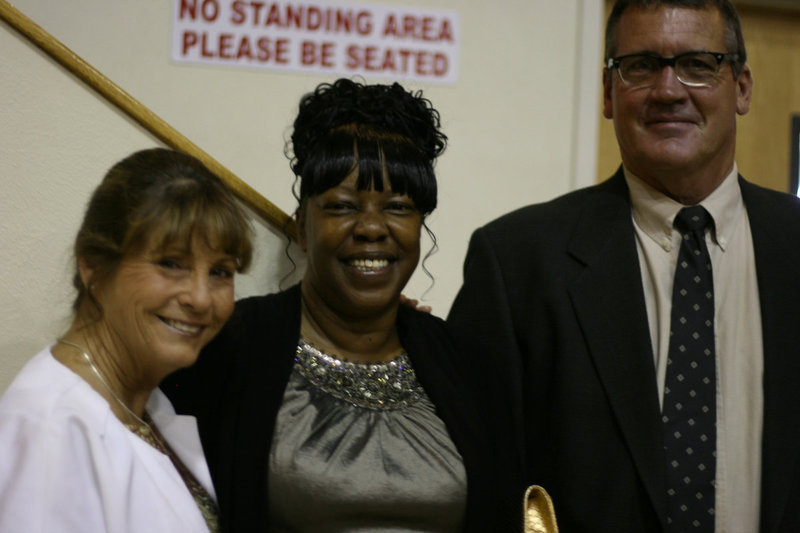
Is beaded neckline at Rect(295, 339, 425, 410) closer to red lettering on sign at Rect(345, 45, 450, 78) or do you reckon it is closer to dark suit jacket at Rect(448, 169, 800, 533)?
dark suit jacket at Rect(448, 169, 800, 533)

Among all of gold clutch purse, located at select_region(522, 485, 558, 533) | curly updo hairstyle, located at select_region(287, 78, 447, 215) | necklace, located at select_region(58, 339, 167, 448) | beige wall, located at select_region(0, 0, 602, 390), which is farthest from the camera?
beige wall, located at select_region(0, 0, 602, 390)

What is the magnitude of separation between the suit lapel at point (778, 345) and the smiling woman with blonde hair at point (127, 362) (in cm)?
104

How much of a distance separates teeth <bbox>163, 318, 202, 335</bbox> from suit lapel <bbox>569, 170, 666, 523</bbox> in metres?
0.82

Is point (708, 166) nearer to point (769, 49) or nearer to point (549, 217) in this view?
point (549, 217)

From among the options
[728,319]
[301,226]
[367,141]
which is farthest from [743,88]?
[301,226]

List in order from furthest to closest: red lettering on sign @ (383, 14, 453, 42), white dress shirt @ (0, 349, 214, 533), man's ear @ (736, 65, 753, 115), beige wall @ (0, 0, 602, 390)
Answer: red lettering on sign @ (383, 14, 453, 42), beige wall @ (0, 0, 602, 390), man's ear @ (736, 65, 753, 115), white dress shirt @ (0, 349, 214, 533)

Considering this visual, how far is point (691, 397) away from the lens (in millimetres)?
1810

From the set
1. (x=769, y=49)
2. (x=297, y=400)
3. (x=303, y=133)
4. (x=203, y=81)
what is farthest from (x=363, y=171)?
(x=769, y=49)

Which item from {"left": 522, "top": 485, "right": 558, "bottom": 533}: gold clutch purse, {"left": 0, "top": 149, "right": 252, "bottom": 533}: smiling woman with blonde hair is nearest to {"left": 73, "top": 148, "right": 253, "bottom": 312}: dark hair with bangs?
{"left": 0, "top": 149, "right": 252, "bottom": 533}: smiling woman with blonde hair

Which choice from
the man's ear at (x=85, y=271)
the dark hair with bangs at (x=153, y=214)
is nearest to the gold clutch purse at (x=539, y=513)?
the dark hair with bangs at (x=153, y=214)

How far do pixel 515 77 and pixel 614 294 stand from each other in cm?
170

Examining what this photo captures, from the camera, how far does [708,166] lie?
1.95 m

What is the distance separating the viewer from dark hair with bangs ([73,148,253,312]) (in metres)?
1.37

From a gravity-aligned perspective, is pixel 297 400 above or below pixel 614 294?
below
